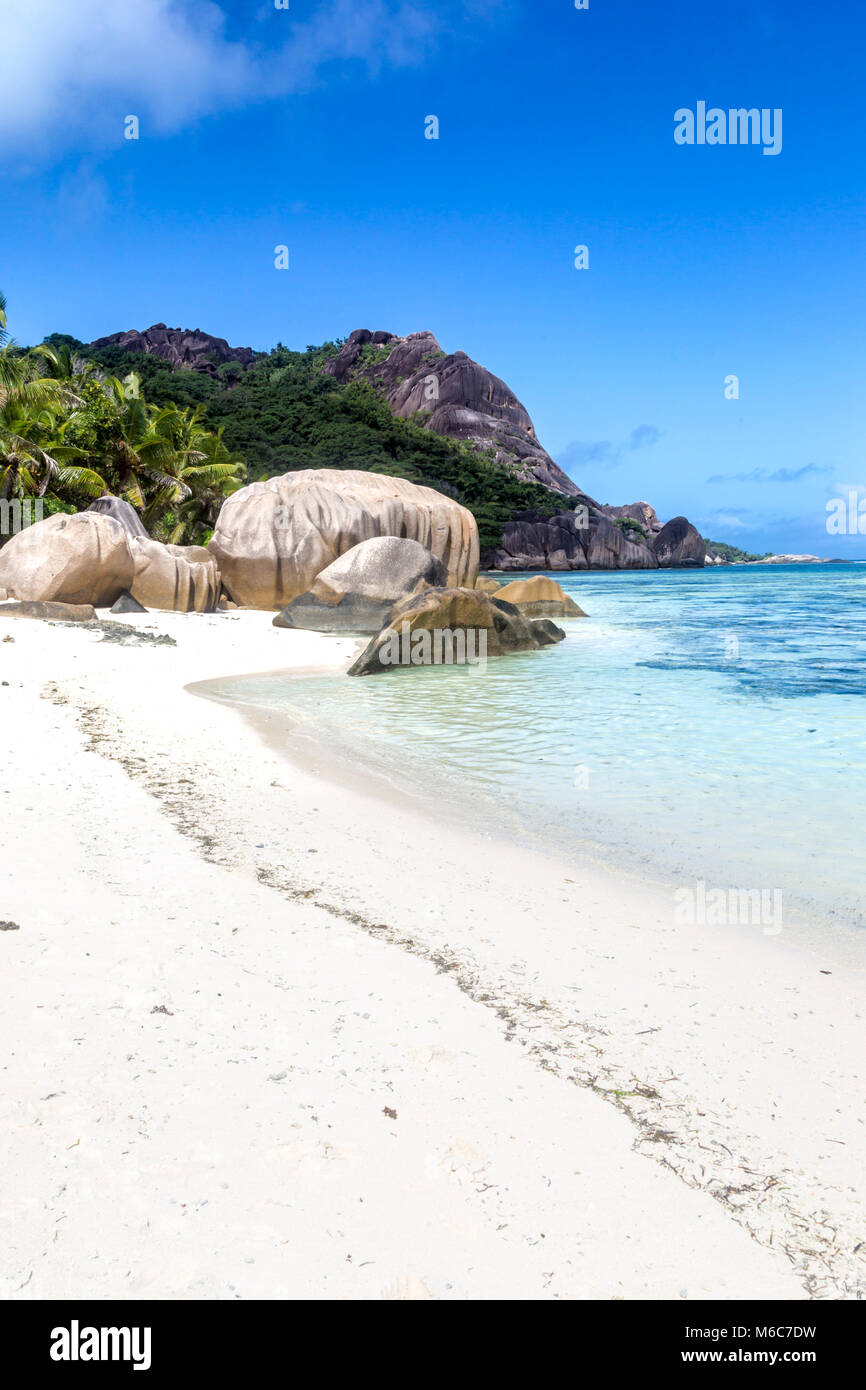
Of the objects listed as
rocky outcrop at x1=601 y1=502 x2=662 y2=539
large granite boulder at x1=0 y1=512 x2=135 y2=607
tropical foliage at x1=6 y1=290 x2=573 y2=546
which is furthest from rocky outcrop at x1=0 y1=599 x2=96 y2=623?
rocky outcrop at x1=601 y1=502 x2=662 y2=539

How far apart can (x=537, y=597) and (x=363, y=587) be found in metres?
5.35

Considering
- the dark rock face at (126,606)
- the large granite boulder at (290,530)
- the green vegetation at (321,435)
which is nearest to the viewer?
the dark rock face at (126,606)

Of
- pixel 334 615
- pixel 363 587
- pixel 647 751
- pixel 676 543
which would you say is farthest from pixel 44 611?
pixel 676 543

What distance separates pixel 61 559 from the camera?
15.1 meters

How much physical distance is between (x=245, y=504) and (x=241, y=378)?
6129 cm

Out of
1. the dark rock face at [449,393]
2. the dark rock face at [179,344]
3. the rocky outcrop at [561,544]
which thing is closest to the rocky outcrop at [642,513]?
the dark rock face at [449,393]

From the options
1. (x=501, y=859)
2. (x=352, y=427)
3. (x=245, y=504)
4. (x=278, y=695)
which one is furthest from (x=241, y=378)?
(x=501, y=859)

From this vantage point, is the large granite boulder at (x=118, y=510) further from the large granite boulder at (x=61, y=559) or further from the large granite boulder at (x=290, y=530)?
the large granite boulder at (x=61, y=559)

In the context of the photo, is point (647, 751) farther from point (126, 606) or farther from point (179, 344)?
point (179, 344)

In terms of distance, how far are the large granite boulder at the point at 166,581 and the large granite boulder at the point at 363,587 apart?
204cm

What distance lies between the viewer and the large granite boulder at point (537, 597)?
65.4 feet

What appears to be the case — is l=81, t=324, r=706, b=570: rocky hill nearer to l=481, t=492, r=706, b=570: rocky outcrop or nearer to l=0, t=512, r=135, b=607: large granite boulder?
l=481, t=492, r=706, b=570: rocky outcrop

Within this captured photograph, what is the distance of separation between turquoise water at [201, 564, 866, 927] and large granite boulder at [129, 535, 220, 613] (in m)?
7.25

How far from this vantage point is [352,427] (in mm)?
54562
